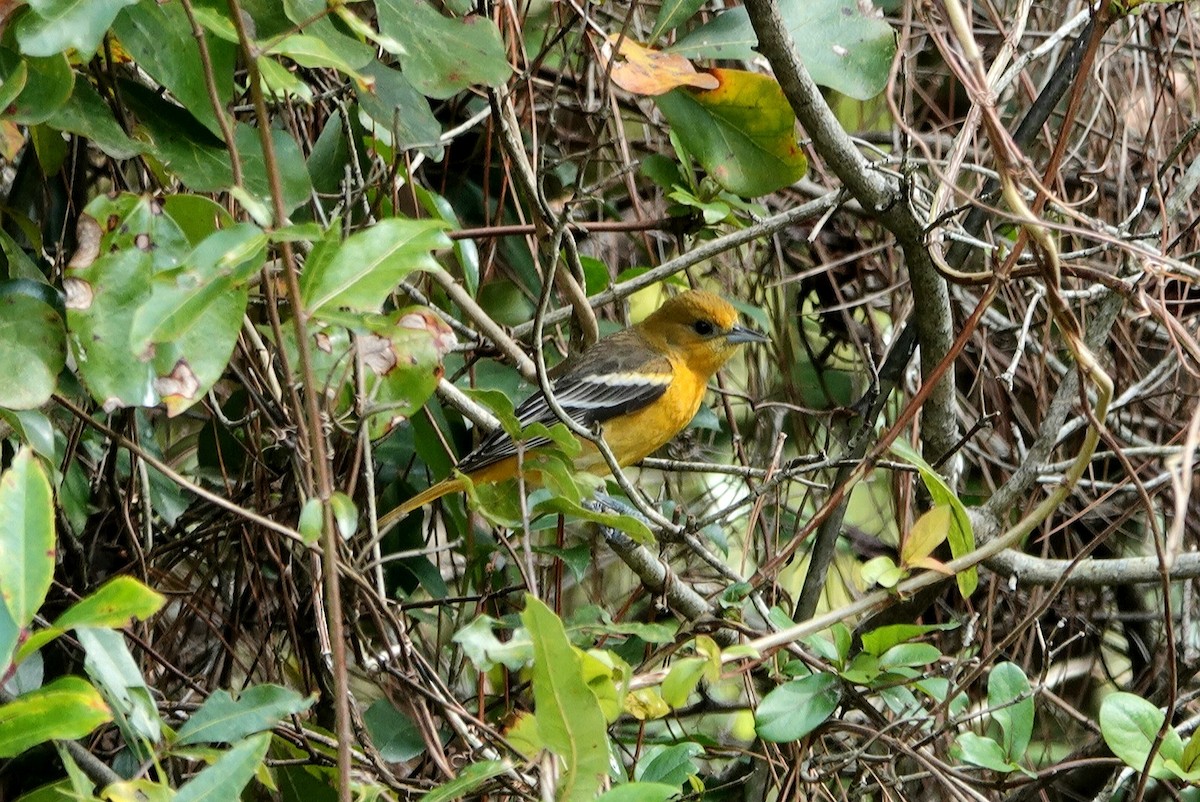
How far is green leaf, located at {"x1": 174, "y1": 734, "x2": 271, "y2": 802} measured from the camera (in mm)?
1497

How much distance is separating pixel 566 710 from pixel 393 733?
1615 millimetres

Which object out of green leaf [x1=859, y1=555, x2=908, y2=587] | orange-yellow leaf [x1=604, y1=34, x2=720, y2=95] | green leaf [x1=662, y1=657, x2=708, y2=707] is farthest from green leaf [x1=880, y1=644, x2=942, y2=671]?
orange-yellow leaf [x1=604, y1=34, x2=720, y2=95]

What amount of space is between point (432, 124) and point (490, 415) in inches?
33.6

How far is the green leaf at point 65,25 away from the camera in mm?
1713

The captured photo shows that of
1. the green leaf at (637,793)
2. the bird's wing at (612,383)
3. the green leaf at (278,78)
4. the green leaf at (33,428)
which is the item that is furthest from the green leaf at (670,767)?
the bird's wing at (612,383)

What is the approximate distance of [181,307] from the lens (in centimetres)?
142

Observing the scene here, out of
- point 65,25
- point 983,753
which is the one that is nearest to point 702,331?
point 983,753

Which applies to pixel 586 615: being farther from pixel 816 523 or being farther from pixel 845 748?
pixel 845 748

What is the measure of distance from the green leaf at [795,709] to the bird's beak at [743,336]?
1.77 metres

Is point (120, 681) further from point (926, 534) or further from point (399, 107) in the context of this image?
point (926, 534)

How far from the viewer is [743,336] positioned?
427cm

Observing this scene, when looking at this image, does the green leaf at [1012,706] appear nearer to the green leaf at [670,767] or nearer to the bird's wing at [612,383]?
the green leaf at [670,767]

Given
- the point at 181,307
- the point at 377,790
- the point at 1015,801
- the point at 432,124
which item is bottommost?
the point at 1015,801

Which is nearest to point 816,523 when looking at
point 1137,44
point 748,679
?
point 748,679
